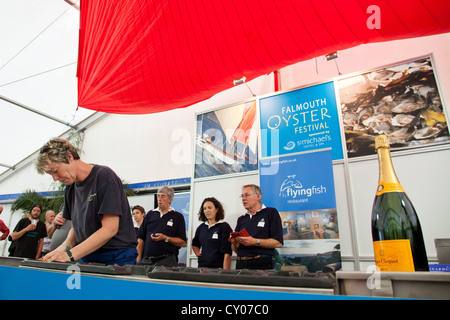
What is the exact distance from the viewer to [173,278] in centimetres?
59

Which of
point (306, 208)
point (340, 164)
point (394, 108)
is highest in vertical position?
point (394, 108)

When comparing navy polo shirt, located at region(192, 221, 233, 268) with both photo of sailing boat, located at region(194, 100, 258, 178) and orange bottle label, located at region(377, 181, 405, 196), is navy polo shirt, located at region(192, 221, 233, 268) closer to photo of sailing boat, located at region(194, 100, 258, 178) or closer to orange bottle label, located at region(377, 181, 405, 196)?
photo of sailing boat, located at region(194, 100, 258, 178)

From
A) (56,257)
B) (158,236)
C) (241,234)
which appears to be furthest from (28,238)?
(56,257)

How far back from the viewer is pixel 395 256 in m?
0.60

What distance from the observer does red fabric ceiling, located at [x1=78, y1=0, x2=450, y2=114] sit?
1.16 meters

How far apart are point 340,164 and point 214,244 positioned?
4.76 feet

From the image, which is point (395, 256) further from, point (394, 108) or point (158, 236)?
point (158, 236)

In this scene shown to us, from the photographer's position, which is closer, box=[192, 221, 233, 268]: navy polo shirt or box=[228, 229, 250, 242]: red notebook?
box=[228, 229, 250, 242]: red notebook

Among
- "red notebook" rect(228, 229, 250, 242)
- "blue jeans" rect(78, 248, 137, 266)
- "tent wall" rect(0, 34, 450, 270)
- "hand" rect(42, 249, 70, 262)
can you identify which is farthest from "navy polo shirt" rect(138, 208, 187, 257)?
"hand" rect(42, 249, 70, 262)

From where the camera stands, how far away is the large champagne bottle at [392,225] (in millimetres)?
609

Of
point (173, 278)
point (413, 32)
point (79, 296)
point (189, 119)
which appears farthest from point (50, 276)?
point (189, 119)

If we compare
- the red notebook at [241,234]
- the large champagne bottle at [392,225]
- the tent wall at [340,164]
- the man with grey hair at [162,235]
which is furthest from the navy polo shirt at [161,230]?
the large champagne bottle at [392,225]

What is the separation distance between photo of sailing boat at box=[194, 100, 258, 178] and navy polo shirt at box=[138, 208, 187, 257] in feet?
2.14

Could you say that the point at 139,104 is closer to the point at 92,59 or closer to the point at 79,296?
the point at 92,59
